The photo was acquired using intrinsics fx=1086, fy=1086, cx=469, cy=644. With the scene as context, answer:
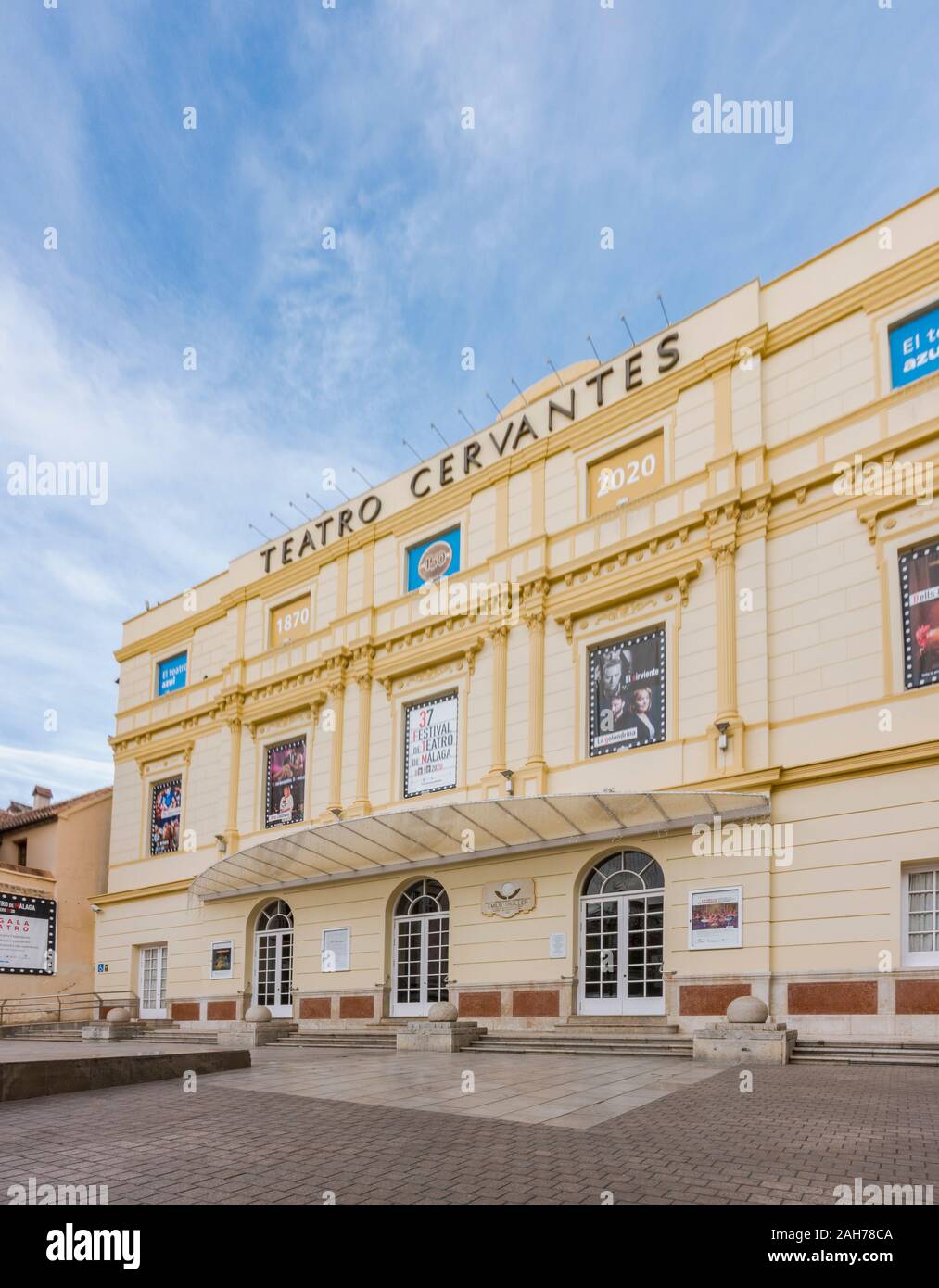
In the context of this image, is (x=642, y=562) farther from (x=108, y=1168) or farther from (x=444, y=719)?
(x=108, y=1168)

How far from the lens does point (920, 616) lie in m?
16.7

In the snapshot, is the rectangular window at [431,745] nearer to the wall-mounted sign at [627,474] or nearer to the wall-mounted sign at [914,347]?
the wall-mounted sign at [627,474]

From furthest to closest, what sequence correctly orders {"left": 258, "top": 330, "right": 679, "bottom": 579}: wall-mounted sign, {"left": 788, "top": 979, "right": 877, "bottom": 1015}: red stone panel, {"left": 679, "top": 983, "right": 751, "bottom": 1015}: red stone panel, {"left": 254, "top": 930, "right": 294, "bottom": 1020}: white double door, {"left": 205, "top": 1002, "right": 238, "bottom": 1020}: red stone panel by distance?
{"left": 205, "top": 1002, "right": 238, "bottom": 1020}: red stone panel, {"left": 254, "top": 930, "right": 294, "bottom": 1020}: white double door, {"left": 258, "top": 330, "right": 679, "bottom": 579}: wall-mounted sign, {"left": 679, "top": 983, "right": 751, "bottom": 1015}: red stone panel, {"left": 788, "top": 979, "right": 877, "bottom": 1015}: red stone panel

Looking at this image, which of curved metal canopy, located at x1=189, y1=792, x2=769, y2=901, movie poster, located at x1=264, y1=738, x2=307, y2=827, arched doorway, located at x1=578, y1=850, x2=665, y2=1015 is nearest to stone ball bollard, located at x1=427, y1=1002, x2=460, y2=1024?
arched doorway, located at x1=578, y1=850, x2=665, y2=1015

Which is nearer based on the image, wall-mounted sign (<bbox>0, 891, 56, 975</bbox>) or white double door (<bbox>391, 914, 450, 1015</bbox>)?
white double door (<bbox>391, 914, 450, 1015</bbox>)

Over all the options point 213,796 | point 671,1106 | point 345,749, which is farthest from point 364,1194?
point 213,796

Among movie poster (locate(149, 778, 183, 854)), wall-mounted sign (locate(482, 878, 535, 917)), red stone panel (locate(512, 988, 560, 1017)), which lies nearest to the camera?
red stone panel (locate(512, 988, 560, 1017))

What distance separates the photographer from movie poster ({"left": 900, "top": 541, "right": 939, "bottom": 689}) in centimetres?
1648

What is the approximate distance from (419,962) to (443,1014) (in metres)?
4.13

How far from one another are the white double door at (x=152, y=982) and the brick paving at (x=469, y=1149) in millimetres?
19234

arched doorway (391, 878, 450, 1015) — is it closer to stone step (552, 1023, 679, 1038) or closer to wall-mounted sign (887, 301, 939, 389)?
stone step (552, 1023, 679, 1038)

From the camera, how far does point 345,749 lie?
84.7 feet

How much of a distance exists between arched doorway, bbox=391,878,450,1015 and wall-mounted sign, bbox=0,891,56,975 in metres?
14.0
